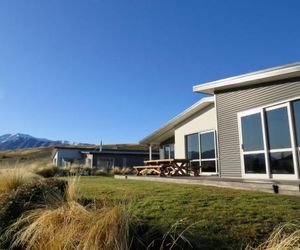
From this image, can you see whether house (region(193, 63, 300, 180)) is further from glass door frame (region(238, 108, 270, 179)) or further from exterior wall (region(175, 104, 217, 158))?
exterior wall (region(175, 104, 217, 158))

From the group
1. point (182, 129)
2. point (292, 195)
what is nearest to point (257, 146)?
point (292, 195)

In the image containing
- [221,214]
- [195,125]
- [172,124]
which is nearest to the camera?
[221,214]

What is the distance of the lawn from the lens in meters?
3.74

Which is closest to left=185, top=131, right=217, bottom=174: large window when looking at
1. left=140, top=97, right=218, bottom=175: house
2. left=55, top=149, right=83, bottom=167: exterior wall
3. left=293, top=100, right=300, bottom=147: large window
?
left=140, top=97, right=218, bottom=175: house

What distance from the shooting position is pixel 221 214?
4.64 metres

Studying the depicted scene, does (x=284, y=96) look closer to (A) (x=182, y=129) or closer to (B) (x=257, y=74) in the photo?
(B) (x=257, y=74)

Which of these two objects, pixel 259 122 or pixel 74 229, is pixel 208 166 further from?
pixel 74 229

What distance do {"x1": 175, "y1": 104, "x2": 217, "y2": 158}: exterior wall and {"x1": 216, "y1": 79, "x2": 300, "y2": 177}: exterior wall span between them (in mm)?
2226

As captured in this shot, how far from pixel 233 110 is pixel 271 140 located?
6.13ft

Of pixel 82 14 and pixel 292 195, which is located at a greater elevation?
pixel 82 14

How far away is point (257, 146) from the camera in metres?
9.27

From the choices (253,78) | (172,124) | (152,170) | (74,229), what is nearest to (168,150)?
(172,124)

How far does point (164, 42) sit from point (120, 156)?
20.4m

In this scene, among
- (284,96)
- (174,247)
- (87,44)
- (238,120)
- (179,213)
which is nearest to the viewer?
(174,247)
